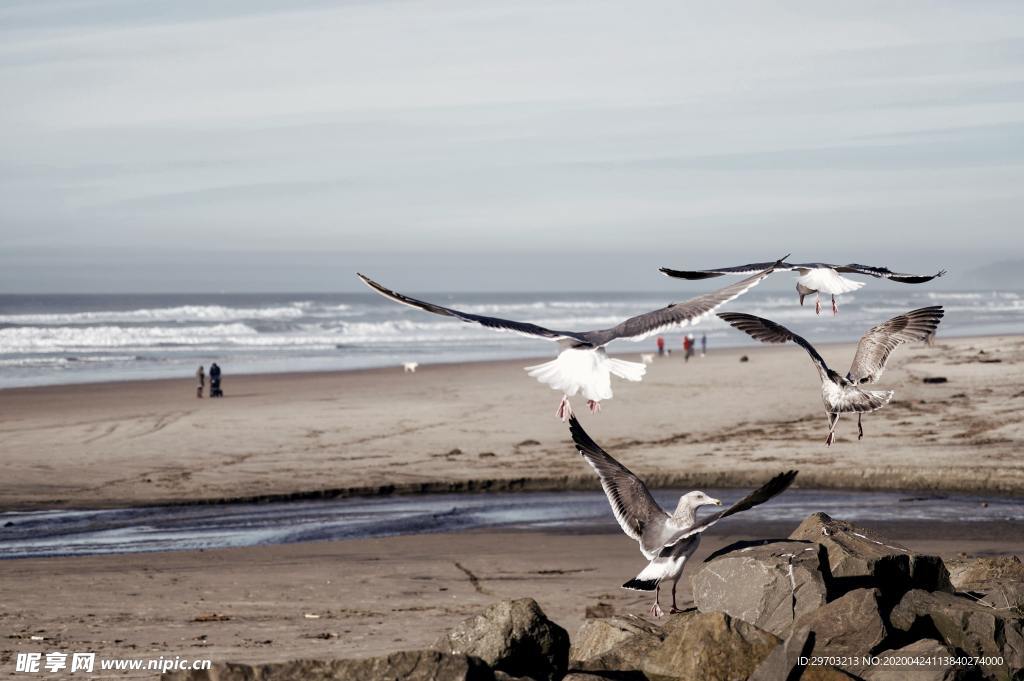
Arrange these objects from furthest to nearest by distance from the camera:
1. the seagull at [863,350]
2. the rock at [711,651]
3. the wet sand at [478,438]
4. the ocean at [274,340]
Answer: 1. the ocean at [274,340]
2. the wet sand at [478,438]
3. the seagull at [863,350]
4. the rock at [711,651]

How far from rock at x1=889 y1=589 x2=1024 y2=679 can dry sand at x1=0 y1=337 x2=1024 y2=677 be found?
11.6 ft

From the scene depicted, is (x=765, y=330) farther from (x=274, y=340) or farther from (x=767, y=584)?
(x=274, y=340)

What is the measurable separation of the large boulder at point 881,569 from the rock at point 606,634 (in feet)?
4.28

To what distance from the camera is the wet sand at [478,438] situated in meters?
18.7

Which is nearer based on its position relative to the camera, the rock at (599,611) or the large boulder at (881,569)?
the large boulder at (881,569)

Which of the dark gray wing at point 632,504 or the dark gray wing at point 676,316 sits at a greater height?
the dark gray wing at point 676,316

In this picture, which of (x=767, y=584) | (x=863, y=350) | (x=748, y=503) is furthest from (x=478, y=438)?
(x=748, y=503)

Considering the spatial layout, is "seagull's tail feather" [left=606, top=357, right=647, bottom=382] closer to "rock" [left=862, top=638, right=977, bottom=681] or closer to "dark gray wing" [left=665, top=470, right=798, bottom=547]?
"dark gray wing" [left=665, top=470, right=798, bottom=547]

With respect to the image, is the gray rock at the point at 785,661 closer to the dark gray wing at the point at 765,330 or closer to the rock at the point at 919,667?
the rock at the point at 919,667

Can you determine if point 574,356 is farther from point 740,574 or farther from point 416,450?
point 416,450

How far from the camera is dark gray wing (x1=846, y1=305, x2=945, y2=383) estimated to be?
871cm

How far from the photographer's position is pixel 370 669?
6.82 meters

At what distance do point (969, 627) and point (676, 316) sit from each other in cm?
267

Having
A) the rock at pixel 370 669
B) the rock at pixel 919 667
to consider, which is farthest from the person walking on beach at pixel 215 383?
the rock at pixel 919 667
